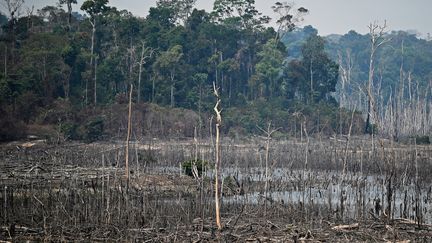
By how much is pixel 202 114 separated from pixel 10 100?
50.8 ft

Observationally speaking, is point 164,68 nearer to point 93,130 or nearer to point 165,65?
point 165,65

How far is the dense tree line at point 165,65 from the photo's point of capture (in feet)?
145

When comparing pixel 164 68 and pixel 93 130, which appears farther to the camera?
pixel 164 68

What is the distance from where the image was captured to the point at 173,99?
5166 centimetres

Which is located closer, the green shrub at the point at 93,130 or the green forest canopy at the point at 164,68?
the green shrub at the point at 93,130

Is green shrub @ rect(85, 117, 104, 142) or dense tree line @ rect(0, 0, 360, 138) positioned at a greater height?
dense tree line @ rect(0, 0, 360, 138)

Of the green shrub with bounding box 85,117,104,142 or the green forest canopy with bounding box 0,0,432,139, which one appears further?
the green forest canopy with bounding box 0,0,432,139

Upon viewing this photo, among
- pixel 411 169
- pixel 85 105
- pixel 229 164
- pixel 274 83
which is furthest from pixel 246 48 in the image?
pixel 411 169

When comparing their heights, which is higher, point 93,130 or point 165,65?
point 165,65

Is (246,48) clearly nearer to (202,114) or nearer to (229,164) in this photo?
(202,114)

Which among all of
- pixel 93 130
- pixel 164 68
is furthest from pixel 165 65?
pixel 93 130

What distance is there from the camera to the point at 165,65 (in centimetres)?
5003

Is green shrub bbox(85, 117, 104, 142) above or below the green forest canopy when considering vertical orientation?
below

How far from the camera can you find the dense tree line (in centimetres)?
4406
